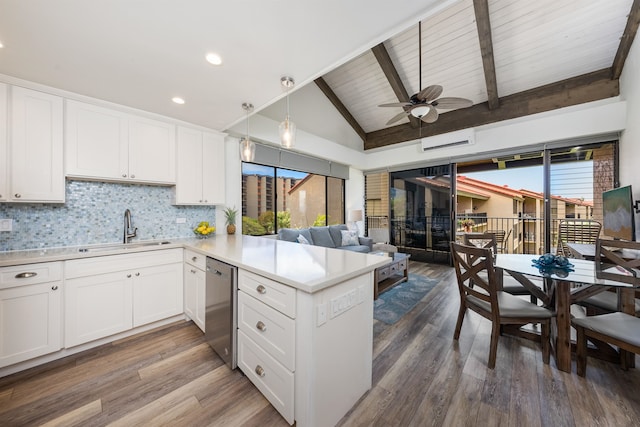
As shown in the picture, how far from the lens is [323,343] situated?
3.99 feet

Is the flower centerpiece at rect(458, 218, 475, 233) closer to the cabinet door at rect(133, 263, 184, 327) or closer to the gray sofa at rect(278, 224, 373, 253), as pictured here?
the gray sofa at rect(278, 224, 373, 253)

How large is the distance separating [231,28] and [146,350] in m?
2.68

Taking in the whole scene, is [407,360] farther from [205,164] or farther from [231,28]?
[205,164]

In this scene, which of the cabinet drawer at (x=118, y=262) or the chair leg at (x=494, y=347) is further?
the cabinet drawer at (x=118, y=262)

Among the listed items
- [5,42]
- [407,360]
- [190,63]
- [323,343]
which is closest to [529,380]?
[407,360]

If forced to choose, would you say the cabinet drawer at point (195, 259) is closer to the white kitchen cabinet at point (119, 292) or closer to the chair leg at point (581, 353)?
the white kitchen cabinet at point (119, 292)

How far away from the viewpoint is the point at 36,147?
2.01 m

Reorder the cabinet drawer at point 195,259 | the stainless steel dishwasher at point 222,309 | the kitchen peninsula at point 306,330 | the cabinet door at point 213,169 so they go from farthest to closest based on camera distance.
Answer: the cabinet door at point 213,169
the cabinet drawer at point 195,259
the stainless steel dishwasher at point 222,309
the kitchen peninsula at point 306,330

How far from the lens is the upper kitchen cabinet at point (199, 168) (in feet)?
9.42

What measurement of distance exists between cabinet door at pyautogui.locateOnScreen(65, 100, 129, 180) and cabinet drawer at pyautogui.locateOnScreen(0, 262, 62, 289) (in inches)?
34.4

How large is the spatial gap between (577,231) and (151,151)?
6.69 metres

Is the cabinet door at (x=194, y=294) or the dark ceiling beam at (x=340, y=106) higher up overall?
the dark ceiling beam at (x=340, y=106)

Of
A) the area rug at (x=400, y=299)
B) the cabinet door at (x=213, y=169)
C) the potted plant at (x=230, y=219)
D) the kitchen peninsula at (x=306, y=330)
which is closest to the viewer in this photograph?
the kitchen peninsula at (x=306, y=330)

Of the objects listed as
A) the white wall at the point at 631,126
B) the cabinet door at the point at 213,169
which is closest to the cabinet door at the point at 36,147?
the cabinet door at the point at 213,169
